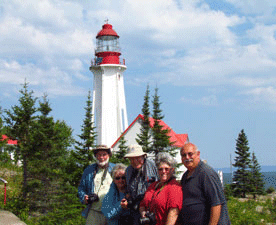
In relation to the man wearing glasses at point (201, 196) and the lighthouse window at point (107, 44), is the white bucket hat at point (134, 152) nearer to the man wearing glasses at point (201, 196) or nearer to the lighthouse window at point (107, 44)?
the man wearing glasses at point (201, 196)

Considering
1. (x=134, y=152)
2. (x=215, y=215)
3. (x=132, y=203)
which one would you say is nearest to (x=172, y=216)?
(x=215, y=215)

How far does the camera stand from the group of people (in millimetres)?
3893

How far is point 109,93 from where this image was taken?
34500 millimetres

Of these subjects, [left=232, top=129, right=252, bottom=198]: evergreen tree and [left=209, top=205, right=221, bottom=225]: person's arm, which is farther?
[left=232, top=129, right=252, bottom=198]: evergreen tree

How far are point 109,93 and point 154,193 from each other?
30.5 m

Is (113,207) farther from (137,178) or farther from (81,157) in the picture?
(81,157)

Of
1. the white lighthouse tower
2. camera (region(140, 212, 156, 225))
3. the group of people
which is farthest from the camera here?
the white lighthouse tower

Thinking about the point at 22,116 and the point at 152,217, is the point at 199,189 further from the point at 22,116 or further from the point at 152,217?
the point at 22,116

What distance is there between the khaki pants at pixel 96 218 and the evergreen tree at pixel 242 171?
3088 centimetres

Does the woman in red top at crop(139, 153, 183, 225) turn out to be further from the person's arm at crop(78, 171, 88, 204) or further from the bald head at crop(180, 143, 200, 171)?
the person's arm at crop(78, 171, 88, 204)

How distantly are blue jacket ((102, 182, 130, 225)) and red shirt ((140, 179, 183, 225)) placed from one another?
809 millimetres

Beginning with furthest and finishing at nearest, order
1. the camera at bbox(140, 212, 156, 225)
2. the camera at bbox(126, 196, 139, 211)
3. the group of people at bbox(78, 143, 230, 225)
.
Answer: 1. the camera at bbox(126, 196, 139, 211)
2. the camera at bbox(140, 212, 156, 225)
3. the group of people at bbox(78, 143, 230, 225)

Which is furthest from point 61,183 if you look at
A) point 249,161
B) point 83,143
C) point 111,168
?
point 249,161

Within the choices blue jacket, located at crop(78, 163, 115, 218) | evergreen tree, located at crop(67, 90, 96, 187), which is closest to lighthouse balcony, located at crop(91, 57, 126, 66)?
evergreen tree, located at crop(67, 90, 96, 187)
